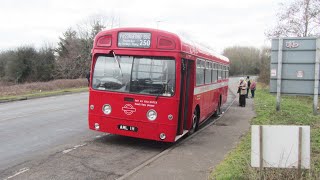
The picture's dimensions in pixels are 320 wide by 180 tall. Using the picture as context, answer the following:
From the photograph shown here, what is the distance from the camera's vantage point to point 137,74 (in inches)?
368

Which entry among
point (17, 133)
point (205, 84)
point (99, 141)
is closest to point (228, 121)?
point (205, 84)

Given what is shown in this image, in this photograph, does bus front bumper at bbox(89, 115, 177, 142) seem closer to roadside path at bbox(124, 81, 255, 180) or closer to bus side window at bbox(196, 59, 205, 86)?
roadside path at bbox(124, 81, 255, 180)

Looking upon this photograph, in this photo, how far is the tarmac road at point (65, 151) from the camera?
7.11 meters

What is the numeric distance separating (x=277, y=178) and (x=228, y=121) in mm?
9612

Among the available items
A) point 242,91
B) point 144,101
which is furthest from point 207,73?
point 242,91

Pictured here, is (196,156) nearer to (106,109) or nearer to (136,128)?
(136,128)

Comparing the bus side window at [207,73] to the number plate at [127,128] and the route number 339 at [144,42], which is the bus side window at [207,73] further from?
the number plate at [127,128]

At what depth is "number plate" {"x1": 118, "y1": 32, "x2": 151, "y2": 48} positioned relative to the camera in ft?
30.6

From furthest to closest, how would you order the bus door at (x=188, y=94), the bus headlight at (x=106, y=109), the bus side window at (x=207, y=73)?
the bus side window at (x=207, y=73) → the bus door at (x=188, y=94) → the bus headlight at (x=106, y=109)

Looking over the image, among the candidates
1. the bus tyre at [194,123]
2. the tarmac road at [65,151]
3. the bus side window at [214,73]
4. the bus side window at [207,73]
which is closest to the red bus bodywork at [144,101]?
the tarmac road at [65,151]

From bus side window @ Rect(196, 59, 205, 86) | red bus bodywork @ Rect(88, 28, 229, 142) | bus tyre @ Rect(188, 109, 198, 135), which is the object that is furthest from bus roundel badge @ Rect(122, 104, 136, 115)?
bus side window @ Rect(196, 59, 205, 86)

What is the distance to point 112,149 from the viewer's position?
9.23 metres

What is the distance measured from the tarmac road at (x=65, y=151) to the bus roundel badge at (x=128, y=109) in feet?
3.06

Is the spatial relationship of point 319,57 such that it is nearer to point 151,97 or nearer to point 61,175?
point 151,97
